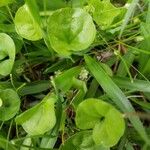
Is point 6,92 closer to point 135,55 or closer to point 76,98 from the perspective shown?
point 76,98

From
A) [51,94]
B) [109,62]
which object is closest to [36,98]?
[51,94]

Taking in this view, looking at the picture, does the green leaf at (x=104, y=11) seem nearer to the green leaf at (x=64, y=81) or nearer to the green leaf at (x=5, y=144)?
the green leaf at (x=64, y=81)

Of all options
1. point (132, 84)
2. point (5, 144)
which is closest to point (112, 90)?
point (132, 84)

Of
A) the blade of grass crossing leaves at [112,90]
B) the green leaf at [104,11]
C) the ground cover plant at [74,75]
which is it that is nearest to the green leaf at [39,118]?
the ground cover plant at [74,75]

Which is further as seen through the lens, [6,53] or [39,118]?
[6,53]

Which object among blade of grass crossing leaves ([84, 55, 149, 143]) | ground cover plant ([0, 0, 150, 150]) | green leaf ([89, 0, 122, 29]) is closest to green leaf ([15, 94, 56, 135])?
ground cover plant ([0, 0, 150, 150])

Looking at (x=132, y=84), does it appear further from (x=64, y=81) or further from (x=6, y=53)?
(x=6, y=53)
